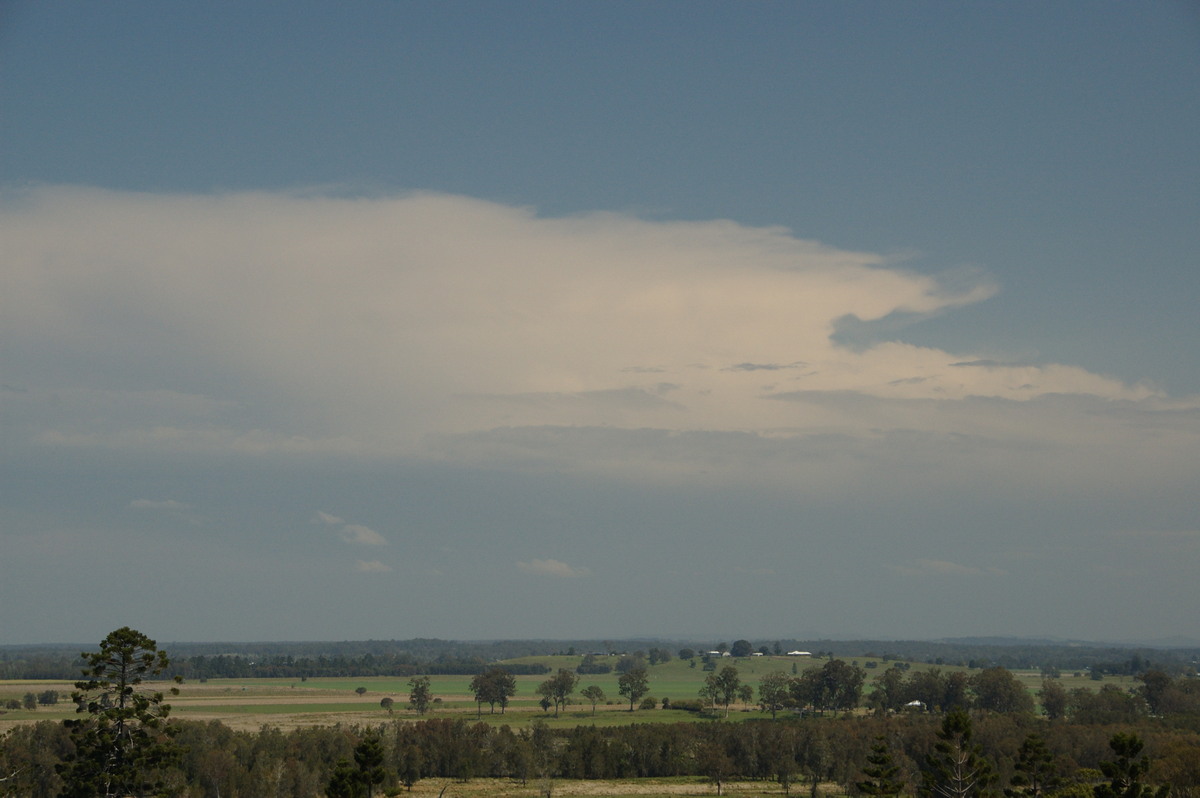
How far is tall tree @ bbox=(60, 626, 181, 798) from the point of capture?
182 ft

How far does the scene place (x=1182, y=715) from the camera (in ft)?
454

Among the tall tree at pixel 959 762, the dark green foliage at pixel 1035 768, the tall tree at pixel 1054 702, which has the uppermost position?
the tall tree at pixel 959 762

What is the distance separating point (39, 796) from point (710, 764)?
257 ft

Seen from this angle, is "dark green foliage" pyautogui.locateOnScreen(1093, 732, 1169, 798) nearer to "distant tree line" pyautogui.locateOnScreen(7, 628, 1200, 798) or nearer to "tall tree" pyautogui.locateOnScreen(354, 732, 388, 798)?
"distant tree line" pyautogui.locateOnScreen(7, 628, 1200, 798)

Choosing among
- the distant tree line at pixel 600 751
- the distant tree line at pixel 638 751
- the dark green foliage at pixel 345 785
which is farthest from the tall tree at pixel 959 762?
the dark green foliage at pixel 345 785

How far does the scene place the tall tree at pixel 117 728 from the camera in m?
55.4

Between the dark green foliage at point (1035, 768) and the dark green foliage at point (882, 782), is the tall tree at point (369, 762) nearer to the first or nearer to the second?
the dark green foliage at point (882, 782)

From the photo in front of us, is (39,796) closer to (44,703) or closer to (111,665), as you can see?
(111,665)

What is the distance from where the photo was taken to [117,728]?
184 feet

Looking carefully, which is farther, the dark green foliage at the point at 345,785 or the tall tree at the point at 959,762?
the tall tree at the point at 959,762

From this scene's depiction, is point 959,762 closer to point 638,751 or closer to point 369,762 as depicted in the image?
point 369,762

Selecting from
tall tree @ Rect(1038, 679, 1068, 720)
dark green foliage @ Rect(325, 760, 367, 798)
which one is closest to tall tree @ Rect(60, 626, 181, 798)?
dark green foliage @ Rect(325, 760, 367, 798)

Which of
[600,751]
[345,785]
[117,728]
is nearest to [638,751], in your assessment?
[600,751]

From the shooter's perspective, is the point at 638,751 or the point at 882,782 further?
the point at 638,751
